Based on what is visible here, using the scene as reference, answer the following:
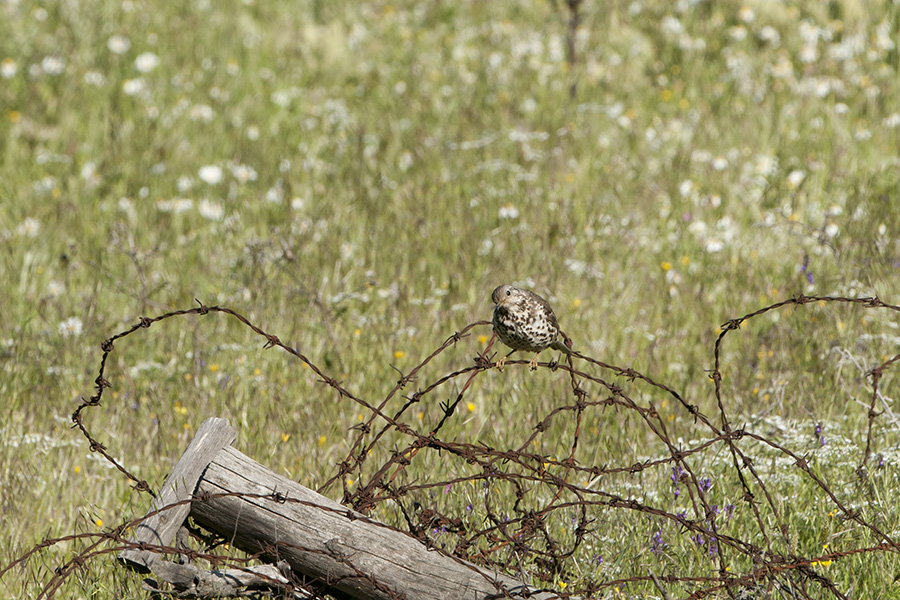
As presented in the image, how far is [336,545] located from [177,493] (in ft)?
1.60

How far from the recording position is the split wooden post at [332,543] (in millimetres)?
2715

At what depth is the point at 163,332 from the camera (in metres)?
5.36

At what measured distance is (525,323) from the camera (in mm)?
3463

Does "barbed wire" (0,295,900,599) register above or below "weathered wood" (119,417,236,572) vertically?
above

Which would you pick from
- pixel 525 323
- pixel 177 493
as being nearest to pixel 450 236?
pixel 525 323

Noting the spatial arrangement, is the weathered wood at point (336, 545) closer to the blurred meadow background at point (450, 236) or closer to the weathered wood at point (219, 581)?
the weathered wood at point (219, 581)

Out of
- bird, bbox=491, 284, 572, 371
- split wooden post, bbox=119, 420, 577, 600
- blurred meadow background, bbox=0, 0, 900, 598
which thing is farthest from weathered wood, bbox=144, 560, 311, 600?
bird, bbox=491, 284, 572, 371

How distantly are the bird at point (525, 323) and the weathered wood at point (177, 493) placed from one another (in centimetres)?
110

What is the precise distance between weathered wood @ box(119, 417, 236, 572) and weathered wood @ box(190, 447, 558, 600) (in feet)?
0.13

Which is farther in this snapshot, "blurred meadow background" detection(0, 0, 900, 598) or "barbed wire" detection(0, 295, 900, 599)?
"blurred meadow background" detection(0, 0, 900, 598)

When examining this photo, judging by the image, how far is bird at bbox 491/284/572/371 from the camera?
11.4ft

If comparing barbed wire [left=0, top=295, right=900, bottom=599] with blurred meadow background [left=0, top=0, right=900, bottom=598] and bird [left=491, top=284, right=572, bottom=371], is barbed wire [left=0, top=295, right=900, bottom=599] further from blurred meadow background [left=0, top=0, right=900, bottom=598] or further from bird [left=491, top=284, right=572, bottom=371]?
bird [left=491, top=284, right=572, bottom=371]

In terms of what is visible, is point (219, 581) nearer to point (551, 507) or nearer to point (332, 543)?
point (332, 543)

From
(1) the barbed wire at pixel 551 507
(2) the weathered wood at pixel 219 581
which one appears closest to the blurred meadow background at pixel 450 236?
(1) the barbed wire at pixel 551 507
